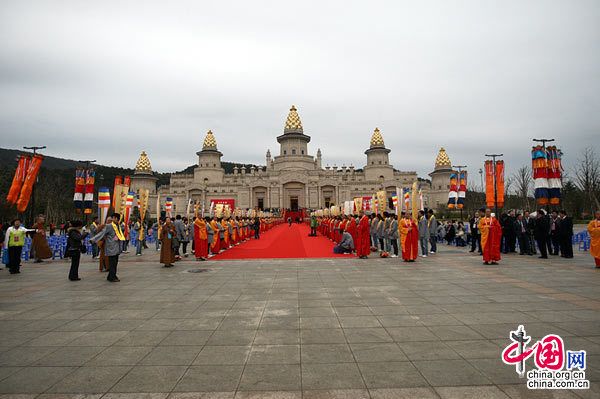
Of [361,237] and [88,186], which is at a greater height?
[88,186]

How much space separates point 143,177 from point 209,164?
14891mm

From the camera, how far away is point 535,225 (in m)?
14.0

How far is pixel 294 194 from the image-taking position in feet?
241

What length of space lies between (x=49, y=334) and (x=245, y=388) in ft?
12.0

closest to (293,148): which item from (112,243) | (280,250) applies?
(280,250)

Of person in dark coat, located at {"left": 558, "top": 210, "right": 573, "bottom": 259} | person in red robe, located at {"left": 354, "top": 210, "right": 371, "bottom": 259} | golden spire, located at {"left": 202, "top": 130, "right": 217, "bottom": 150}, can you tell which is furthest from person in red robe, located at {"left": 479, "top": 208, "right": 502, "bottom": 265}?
golden spire, located at {"left": 202, "top": 130, "right": 217, "bottom": 150}

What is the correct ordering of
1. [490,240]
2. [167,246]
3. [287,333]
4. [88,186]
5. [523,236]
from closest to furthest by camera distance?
[287,333], [490,240], [167,246], [523,236], [88,186]

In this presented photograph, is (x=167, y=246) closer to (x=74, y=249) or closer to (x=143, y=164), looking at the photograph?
(x=74, y=249)

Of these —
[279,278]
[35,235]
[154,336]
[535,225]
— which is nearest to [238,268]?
[279,278]

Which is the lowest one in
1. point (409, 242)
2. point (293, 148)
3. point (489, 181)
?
point (409, 242)

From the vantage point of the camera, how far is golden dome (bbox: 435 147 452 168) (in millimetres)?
81062

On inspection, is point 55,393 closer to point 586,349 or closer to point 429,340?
point 429,340

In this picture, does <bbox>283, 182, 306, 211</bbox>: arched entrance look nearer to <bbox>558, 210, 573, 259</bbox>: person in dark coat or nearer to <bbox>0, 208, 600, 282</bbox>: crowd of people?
<bbox>0, 208, 600, 282</bbox>: crowd of people

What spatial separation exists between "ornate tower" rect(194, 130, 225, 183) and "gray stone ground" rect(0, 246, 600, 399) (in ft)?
233
